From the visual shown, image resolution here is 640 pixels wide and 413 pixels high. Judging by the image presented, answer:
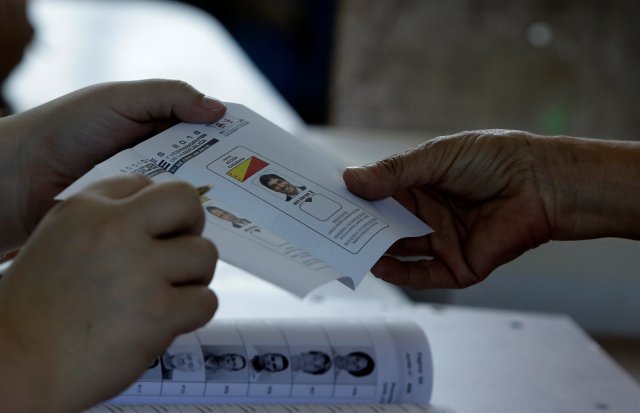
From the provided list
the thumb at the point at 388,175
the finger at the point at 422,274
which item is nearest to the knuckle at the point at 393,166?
the thumb at the point at 388,175

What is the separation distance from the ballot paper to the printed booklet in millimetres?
118

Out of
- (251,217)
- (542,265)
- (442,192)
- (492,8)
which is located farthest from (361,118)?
(251,217)

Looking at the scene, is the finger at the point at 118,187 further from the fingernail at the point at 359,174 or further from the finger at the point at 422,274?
the finger at the point at 422,274

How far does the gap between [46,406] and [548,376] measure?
59 centimetres

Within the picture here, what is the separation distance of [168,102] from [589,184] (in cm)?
45

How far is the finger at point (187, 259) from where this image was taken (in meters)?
0.60

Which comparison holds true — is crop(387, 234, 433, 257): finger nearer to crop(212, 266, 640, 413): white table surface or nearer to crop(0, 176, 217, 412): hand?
crop(212, 266, 640, 413): white table surface

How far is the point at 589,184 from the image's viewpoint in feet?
3.28

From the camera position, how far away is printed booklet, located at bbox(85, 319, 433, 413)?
2.66ft

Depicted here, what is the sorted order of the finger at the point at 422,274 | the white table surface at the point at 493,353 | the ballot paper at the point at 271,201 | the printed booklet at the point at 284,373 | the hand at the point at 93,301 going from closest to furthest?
1. the hand at the point at 93,301
2. the ballot paper at the point at 271,201
3. the printed booklet at the point at 284,373
4. the white table surface at the point at 493,353
5. the finger at the point at 422,274

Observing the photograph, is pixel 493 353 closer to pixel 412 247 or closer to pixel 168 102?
pixel 412 247

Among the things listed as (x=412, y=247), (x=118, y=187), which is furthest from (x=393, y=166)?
(x=118, y=187)

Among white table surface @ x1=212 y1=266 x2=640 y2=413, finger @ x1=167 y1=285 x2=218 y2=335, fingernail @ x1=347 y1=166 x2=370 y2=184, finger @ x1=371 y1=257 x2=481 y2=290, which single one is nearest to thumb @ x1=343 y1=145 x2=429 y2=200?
fingernail @ x1=347 y1=166 x2=370 y2=184

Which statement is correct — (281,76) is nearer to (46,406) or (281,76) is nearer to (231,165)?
(231,165)
